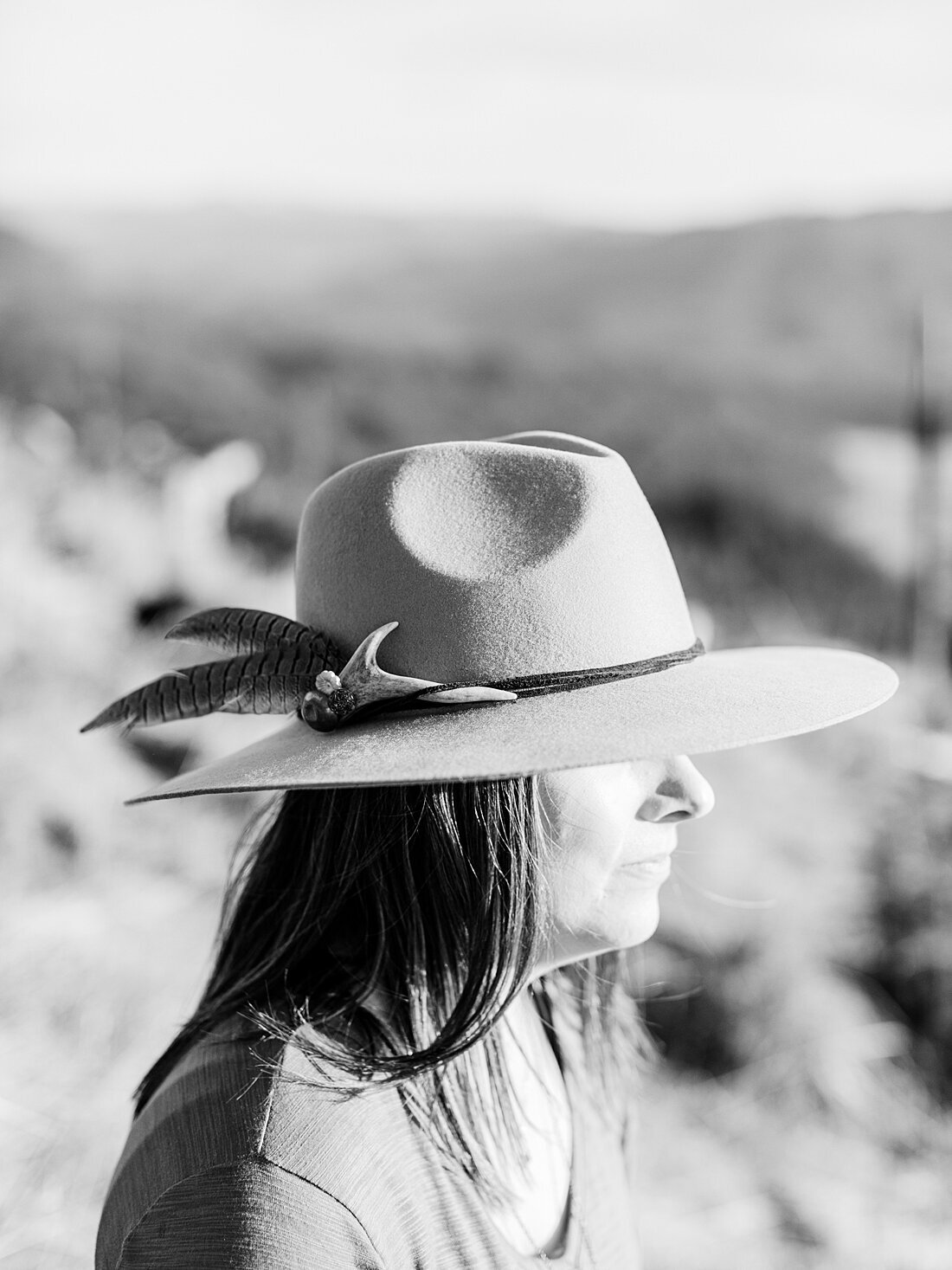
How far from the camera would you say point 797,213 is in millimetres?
5895

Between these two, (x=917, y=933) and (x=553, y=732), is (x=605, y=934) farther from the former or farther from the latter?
(x=917, y=933)

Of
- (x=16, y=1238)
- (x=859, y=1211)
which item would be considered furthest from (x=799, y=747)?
(x=16, y=1238)

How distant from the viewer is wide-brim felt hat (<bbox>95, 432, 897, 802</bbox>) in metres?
1.06

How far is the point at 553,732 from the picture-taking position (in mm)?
1052

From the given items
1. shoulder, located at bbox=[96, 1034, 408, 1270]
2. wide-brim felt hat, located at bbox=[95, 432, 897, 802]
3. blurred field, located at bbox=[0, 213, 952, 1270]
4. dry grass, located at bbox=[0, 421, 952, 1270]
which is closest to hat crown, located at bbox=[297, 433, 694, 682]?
wide-brim felt hat, located at bbox=[95, 432, 897, 802]

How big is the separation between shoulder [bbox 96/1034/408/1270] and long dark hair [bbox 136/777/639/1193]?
0.04 m

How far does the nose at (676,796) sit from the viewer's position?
116 cm

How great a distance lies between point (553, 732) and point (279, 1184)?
45 cm

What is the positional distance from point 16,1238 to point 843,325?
557 cm

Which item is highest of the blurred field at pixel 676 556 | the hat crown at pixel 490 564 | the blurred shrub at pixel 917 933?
the hat crown at pixel 490 564

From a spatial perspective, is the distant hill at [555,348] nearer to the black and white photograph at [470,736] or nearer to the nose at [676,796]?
the black and white photograph at [470,736]

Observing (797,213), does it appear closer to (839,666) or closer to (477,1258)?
(839,666)

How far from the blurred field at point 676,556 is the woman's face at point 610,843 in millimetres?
478

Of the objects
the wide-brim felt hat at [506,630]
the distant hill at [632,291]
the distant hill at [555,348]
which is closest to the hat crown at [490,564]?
the wide-brim felt hat at [506,630]
